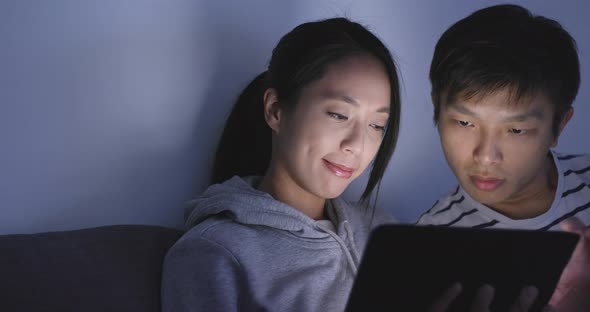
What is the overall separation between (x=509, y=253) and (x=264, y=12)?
2.52ft

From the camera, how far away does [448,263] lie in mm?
725

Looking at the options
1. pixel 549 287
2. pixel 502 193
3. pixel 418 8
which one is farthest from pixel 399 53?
pixel 549 287

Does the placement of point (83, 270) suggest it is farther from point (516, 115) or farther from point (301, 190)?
point (516, 115)

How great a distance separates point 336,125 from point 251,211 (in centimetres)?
21

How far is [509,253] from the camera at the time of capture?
2.46ft

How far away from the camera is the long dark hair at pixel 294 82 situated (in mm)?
1054

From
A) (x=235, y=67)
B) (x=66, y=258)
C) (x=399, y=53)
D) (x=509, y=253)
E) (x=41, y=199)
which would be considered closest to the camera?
(x=509, y=253)

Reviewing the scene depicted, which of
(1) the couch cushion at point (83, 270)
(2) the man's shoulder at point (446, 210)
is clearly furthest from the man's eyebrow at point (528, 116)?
(1) the couch cushion at point (83, 270)

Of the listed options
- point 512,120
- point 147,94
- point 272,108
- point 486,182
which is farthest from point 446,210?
point 147,94

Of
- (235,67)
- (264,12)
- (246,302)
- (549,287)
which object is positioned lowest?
(246,302)

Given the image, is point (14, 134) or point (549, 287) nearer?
point (549, 287)

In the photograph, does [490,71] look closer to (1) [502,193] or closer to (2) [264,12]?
(1) [502,193]

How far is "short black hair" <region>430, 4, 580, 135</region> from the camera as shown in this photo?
40.4 inches

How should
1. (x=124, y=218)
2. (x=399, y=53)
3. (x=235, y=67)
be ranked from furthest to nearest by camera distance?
(x=399, y=53) → (x=235, y=67) → (x=124, y=218)
